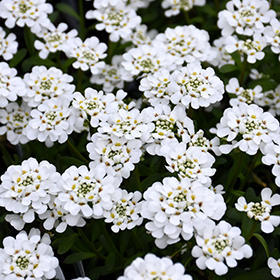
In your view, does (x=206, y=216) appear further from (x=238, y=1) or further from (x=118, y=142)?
(x=238, y=1)

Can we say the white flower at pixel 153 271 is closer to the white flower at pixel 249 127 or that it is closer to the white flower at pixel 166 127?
the white flower at pixel 166 127

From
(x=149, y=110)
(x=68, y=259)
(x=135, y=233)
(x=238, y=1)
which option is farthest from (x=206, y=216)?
(x=238, y=1)

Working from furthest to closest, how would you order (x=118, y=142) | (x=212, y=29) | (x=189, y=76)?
(x=212, y=29) < (x=189, y=76) < (x=118, y=142)

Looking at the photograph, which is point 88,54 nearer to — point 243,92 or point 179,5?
point 179,5

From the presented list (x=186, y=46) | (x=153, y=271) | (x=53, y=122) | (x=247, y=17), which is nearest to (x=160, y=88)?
(x=186, y=46)

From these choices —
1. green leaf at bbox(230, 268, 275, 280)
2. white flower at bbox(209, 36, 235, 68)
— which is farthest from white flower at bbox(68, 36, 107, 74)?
green leaf at bbox(230, 268, 275, 280)

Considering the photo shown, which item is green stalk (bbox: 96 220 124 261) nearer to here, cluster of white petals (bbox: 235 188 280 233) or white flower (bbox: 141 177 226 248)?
white flower (bbox: 141 177 226 248)
